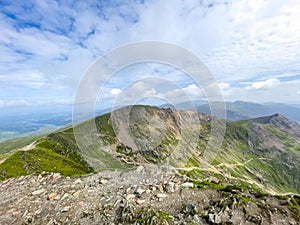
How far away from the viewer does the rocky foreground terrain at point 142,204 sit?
54.1ft

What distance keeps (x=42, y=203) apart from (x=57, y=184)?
4.44 metres

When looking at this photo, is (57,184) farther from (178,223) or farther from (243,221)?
(243,221)

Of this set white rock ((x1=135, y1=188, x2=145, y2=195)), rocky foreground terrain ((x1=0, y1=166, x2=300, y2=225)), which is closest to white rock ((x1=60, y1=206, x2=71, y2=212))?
rocky foreground terrain ((x1=0, y1=166, x2=300, y2=225))

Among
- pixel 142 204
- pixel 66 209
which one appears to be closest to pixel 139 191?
pixel 142 204

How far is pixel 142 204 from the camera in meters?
19.0

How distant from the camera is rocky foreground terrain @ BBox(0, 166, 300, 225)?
650 inches

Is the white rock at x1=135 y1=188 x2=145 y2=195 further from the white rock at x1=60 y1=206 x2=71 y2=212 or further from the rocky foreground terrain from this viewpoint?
the white rock at x1=60 y1=206 x2=71 y2=212

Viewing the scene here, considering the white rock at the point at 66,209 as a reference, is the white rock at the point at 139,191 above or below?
above

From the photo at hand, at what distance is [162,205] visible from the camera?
1873cm

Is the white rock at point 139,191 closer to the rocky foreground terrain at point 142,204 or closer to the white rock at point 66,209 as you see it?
the rocky foreground terrain at point 142,204

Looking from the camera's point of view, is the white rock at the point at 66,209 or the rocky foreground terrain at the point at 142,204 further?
the white rock at the point at 66,209

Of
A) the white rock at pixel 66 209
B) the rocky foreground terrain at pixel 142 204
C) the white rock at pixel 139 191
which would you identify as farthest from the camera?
the white rock at pixel 139 191

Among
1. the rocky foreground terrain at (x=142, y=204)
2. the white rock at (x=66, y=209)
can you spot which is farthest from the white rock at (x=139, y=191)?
the white rock at (x=66, y=209)

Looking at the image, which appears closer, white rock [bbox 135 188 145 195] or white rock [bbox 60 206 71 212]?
white rock [bbox 60 206 71 212]
